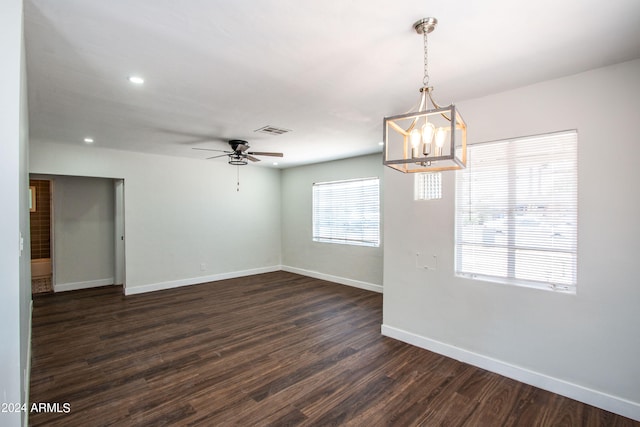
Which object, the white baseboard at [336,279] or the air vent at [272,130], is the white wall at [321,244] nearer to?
the white baseboard at [336,279]

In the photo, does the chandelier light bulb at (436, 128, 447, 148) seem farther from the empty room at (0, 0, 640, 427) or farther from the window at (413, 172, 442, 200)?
the window at (413, 172, 442, 200)

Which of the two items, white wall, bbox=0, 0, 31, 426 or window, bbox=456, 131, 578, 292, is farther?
window, bbox=456, 131, 578, 292

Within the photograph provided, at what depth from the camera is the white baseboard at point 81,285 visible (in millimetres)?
5953

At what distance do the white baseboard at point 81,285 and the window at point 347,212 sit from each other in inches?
179

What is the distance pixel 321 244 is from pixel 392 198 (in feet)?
11.7

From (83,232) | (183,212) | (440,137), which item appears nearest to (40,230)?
(83,232)

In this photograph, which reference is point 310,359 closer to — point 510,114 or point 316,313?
point 316,313

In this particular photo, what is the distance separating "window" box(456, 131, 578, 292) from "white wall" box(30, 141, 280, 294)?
17.2 ft

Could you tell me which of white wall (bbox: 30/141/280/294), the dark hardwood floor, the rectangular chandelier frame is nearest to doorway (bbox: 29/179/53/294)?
white wall (bbox: 30/141/280/294)

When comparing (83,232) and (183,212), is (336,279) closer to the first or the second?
(183,212)

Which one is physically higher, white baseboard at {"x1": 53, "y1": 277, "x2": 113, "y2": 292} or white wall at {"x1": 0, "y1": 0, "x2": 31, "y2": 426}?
white wall at {"x1": 0, "y1": 0, "x2": 31, "y2": 426}

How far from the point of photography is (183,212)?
6.39 meters

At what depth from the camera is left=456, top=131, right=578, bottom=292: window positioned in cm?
266

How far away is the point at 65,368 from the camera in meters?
3.06
